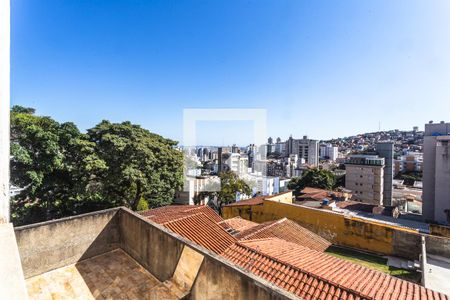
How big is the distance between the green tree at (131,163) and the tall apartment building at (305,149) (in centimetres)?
6445

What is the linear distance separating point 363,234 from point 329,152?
282 ft

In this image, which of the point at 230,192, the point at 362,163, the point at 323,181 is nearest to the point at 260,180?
the point at 323,181

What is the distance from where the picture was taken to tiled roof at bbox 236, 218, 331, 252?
7.39 meters

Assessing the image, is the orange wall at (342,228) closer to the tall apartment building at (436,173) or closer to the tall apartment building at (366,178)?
the tall apartment building at (436,173)

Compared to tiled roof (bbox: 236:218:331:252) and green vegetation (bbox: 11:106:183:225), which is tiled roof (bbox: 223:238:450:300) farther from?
green vegetation (bbox: 11:106:183:225)

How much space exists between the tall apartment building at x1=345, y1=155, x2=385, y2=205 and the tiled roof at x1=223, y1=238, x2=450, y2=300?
35687 mm

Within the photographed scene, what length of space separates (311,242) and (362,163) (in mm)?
34045

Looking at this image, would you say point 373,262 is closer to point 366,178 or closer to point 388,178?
point 366,178

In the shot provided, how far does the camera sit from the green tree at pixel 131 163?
37.1ft

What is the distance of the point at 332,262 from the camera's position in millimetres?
5078

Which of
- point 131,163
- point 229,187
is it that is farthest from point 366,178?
point 131,163

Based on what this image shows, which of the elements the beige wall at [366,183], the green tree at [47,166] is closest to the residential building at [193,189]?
the green tree at [47,166]

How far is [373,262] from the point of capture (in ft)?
26.5

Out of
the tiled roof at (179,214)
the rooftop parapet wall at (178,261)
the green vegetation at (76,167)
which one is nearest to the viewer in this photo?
the rooftop parapet wall at (178,261)
